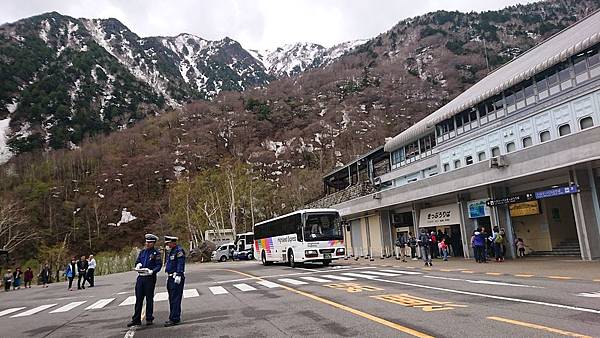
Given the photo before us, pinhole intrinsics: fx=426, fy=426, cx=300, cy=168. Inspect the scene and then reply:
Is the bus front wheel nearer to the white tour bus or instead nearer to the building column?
the white tour bus

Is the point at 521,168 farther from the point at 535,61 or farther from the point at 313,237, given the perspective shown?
the point at 535,61

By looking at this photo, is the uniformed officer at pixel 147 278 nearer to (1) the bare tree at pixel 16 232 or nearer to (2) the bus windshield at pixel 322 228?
(2) the bus windshield at pixel 322 228

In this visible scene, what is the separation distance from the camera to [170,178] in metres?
100

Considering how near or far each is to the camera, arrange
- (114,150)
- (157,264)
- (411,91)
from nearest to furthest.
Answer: (157,264), (114,150), (411,91)

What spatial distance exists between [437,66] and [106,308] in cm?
13924

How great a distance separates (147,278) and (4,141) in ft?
497

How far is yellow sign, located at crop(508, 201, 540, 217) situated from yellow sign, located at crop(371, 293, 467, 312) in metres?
14.8

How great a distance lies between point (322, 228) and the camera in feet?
79.2

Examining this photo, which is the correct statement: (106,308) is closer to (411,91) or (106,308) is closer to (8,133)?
(411,91)

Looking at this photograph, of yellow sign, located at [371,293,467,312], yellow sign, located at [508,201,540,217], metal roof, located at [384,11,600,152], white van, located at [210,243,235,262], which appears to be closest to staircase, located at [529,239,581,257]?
yellow sign, located at [508,201,540,217]

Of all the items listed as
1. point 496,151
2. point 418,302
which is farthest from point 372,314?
point 496,151

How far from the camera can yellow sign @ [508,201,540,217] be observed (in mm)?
21984

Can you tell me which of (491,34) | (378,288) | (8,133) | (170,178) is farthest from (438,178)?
(8,133)

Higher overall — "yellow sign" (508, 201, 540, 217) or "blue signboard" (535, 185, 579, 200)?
"blue signboard" (535, 185, 579, 200)
